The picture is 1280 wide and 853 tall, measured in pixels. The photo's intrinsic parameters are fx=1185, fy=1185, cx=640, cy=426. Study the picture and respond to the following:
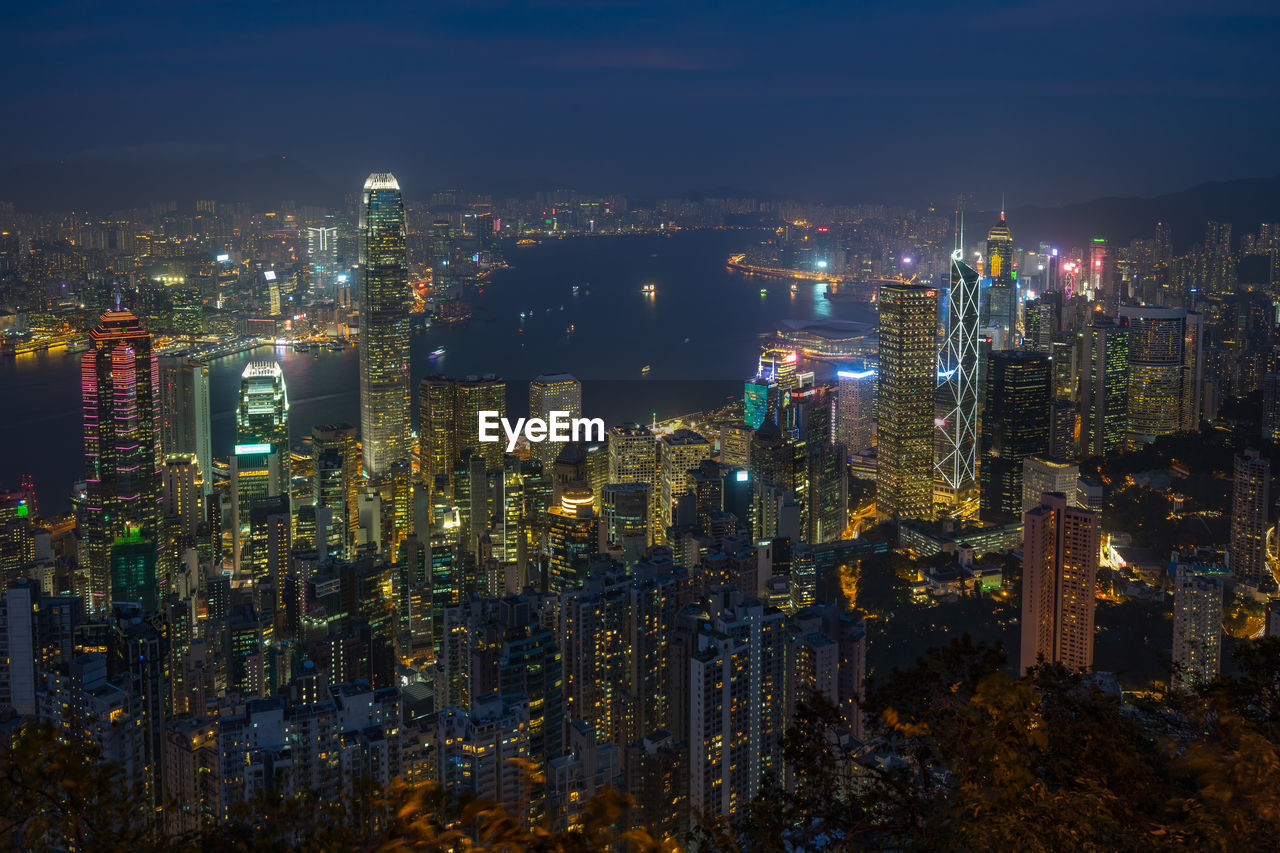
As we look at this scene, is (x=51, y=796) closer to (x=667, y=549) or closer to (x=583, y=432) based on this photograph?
(x=667, y=549)

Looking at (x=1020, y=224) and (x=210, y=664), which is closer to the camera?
(x=210, y=664)

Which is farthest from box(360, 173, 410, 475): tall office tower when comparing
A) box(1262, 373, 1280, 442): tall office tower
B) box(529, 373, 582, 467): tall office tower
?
box(1262, 373, 1280, 442): tall office tower

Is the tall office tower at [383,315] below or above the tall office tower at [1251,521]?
above

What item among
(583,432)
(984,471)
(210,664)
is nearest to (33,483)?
(210,664)

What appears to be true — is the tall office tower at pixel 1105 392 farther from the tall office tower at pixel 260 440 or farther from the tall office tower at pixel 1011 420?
the tall office tower at pixel 260 440

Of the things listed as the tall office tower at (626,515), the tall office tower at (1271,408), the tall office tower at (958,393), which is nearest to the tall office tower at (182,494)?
the tall office tower at (626,515)
